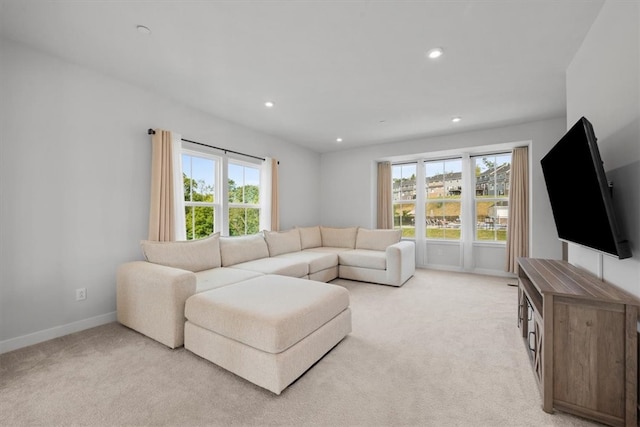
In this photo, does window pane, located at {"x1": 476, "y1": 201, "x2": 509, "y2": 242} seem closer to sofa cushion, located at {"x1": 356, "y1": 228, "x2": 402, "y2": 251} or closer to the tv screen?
sofa cushion, located at {"x1": 356, "y1": 228, "x2": 402, "y2": 251}

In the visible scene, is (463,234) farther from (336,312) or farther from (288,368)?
(288,368)

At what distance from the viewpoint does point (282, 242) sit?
439cm

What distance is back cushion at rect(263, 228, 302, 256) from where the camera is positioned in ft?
13.8

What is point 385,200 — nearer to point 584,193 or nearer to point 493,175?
point 493,175

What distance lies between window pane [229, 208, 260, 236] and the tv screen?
12.6 feet

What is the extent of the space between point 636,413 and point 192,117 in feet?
14.7

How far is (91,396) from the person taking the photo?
1.62 meters

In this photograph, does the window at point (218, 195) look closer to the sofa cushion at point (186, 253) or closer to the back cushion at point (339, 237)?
the sofa cushion at point (186, 253)

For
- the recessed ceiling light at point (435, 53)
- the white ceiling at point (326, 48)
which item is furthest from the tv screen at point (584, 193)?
the recessed ceiling light at point (435, 53)

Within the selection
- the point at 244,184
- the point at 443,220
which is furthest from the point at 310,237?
the point at 443,220

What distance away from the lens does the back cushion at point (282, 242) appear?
4207 mm

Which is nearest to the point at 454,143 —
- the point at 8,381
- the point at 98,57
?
the point at 98,57

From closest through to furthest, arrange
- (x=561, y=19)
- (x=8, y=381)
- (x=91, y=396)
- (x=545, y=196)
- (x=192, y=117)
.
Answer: (x=91, y=396) → (x=8, y=381) → (x=561, y=19) → (x=192, y=117) → (x=545, y=196)

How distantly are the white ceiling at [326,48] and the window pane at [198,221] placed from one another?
136cm
